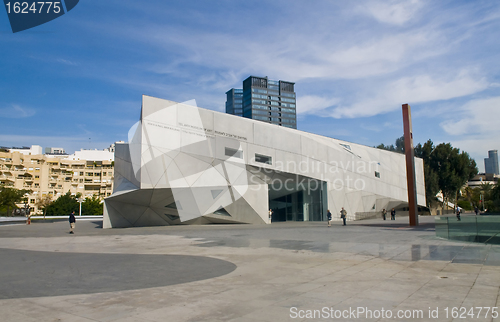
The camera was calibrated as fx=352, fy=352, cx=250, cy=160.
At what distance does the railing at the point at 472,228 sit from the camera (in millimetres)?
12773

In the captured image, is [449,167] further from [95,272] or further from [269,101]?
[269,101]

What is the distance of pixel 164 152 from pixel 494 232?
2038 cm

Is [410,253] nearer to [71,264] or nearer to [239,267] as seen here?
[239,267]

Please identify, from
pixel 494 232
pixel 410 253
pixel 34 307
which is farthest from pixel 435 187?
pixel 34 307

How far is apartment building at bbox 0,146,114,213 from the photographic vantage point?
98356mm

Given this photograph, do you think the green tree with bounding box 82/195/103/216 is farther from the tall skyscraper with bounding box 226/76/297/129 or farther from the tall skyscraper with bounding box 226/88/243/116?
the tall skyscraper with bounding box 226/88/243/116

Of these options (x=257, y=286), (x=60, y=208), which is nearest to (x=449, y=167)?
(x=257, y=286)

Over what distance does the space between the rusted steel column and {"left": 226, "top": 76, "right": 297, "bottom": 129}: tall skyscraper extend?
125m

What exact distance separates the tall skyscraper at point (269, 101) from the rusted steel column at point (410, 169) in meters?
125

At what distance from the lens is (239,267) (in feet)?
28.2

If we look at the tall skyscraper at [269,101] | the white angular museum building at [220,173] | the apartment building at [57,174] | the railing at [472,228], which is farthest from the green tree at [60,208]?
the tall skyscraper at [269,101]

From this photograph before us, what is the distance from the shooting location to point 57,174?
110m

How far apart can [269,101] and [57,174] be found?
87972 millimetres

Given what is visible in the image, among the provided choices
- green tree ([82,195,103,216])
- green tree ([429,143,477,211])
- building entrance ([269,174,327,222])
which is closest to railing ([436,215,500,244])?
building entrance ([269,174,327,222])
